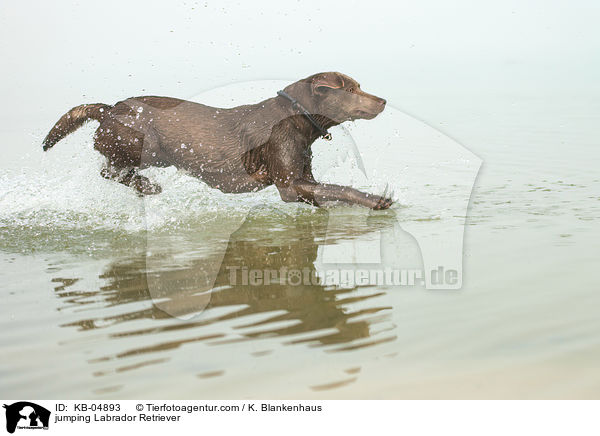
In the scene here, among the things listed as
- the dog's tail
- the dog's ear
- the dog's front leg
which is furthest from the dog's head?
the dog's tail

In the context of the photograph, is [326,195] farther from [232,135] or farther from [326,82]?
[232,135]

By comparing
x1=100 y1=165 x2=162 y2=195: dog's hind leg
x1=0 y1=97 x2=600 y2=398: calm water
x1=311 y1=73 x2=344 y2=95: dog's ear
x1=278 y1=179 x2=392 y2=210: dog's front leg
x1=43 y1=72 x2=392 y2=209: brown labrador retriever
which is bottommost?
x1=0 y1=97 x2=600 y2=398: calm water

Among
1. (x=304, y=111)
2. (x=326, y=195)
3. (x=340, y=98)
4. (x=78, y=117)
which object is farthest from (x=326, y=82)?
(x=78, y=117)

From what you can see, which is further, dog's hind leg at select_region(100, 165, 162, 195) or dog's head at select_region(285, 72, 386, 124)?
dog's hind leg at select_region(100, 165, 162, 195)

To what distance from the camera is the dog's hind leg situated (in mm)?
7500

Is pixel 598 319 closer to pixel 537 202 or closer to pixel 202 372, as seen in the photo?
pixel 202 372

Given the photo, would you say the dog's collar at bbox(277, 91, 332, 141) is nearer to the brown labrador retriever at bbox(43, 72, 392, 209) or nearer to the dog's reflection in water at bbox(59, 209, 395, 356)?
the brown labrador retriever at bbox(43, 72, 392, 209)

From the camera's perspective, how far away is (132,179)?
7.54 m

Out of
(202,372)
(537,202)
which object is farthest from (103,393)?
(537,202)

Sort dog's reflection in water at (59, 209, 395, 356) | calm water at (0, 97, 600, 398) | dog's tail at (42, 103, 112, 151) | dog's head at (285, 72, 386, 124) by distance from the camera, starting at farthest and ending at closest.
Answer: dog's tail at (42, 103, 112, 151)
dog's head at (285, 72, 386, 124)
dog's reflection in water at (59, 209, 395, 356)
calm water at (0, 97, 600, 398)

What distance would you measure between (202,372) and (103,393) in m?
0.47

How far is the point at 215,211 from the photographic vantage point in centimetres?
758

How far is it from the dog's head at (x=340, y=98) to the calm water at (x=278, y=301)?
101 centimetres

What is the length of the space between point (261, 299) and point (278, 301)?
0.39 ft
